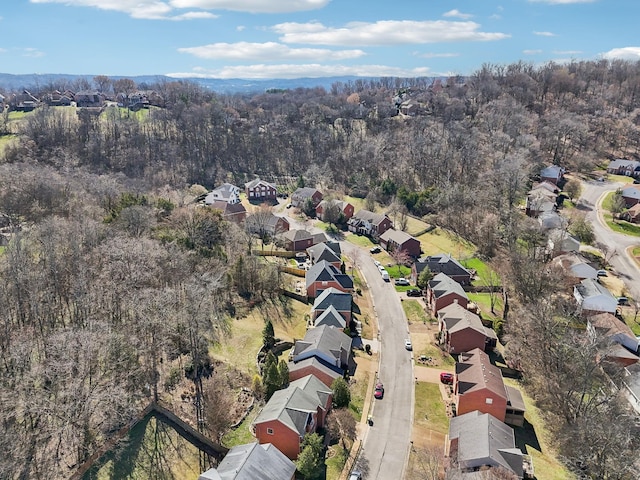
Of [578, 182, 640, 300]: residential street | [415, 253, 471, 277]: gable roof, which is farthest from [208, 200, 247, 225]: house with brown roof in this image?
[578, 182, 640, 300]: residential street

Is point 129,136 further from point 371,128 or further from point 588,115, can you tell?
point 588,115

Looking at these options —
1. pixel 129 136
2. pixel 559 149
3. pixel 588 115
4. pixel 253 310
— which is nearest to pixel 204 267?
pixel 253 310

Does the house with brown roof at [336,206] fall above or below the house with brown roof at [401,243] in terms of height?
above

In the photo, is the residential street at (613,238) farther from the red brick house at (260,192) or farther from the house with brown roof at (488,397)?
the red brick house at (260,192)

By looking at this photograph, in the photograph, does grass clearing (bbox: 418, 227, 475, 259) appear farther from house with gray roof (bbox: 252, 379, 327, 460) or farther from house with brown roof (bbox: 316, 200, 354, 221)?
house with gray roof (bbox: 252, 379, 327, 460)

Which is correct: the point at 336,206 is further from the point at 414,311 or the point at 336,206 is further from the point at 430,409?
the point at 430,409

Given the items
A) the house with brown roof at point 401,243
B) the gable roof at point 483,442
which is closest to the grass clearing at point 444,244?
the house with brown roof at point 401,243
